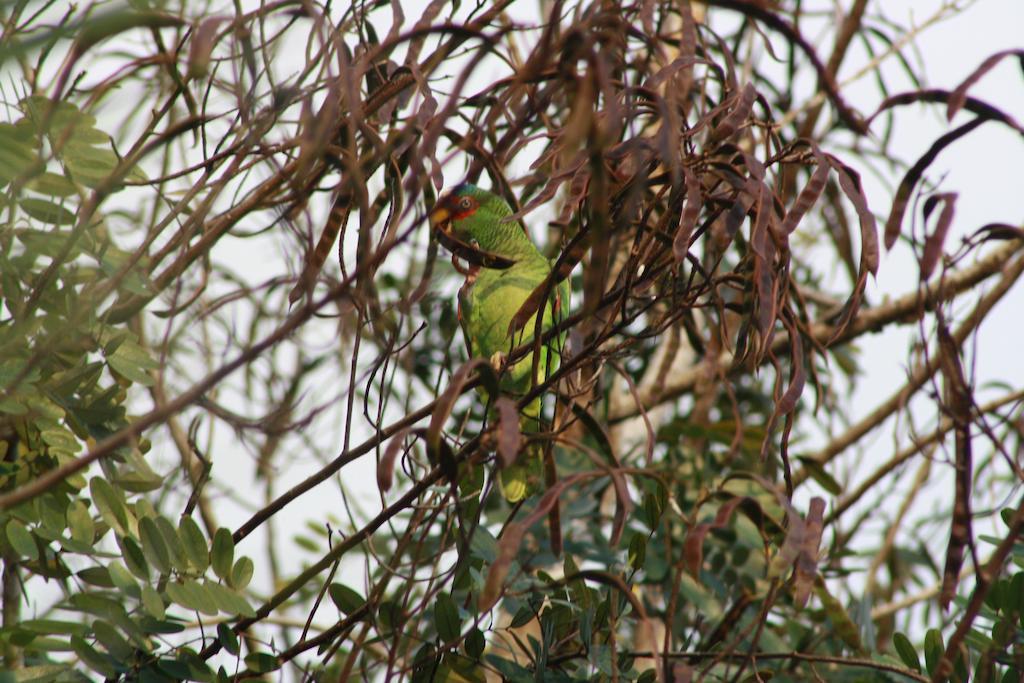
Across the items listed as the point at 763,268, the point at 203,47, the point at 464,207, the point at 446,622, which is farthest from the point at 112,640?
the point at 464,207

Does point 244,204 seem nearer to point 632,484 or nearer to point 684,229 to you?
point 684,229

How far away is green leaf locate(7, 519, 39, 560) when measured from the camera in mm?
1532

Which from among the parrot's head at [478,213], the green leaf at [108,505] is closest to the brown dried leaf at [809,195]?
the green leaf at [108,505]

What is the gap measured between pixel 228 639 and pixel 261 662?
6 centimetres

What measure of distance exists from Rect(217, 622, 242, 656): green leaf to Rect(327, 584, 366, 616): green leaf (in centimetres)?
17

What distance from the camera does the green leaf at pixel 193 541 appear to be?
152 cm

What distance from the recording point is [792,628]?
2.42 metres

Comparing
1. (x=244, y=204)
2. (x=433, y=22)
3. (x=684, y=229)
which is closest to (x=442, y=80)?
(x=433, y=22)

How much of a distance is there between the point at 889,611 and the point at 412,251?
6.23ft

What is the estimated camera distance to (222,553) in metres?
1.53

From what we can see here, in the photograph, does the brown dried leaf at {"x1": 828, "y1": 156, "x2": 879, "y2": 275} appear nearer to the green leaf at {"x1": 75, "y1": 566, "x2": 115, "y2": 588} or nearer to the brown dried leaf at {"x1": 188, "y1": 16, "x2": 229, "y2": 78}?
the brown dried leaf at {"x1": 188, "y1": 16, "x2": 229, "y2": 78}

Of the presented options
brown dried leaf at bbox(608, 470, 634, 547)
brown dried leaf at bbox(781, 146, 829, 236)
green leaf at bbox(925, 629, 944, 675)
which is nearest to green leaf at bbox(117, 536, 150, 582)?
brown dried leaf at bbox(608, 470, 634, 547)

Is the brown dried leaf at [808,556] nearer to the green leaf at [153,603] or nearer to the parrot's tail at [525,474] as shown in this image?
the parrot's tail at [525,474]

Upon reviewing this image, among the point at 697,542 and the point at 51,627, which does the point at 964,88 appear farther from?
the point at 51,627
